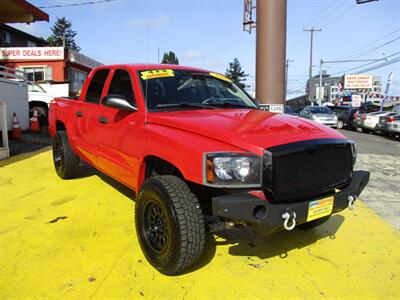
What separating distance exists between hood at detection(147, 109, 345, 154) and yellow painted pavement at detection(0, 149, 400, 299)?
1149 mm

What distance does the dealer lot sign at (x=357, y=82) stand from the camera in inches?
2359

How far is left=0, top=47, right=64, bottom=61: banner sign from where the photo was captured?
16.5 m

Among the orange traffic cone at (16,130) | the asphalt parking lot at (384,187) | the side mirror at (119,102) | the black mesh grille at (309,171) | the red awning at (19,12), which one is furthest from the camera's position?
the red awning at (19,12)

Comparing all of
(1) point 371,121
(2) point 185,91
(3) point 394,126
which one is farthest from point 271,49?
(1) point 371,121

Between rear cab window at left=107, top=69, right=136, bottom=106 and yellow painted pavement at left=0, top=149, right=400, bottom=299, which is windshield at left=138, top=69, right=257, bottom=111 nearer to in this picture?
rear cab window at left=107, top=69, right=136, bottom=106

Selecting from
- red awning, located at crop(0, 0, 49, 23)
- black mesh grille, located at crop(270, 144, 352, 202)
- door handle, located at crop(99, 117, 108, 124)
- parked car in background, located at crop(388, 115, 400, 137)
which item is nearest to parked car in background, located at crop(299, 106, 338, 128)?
parked car in background, located at crop(388, 115, 400, 137)

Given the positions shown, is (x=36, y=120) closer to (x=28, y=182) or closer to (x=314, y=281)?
(x=28, y=182)

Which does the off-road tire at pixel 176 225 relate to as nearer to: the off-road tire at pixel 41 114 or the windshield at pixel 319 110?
the off-road tire at pixel 41 114

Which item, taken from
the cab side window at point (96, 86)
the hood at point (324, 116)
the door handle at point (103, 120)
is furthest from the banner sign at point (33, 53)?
the hood at point (324, 116)

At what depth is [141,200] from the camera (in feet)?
11.0

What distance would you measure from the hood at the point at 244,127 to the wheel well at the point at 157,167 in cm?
35

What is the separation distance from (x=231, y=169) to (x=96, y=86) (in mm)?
2949

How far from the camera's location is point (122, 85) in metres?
4.40

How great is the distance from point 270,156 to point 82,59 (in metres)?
17.2
